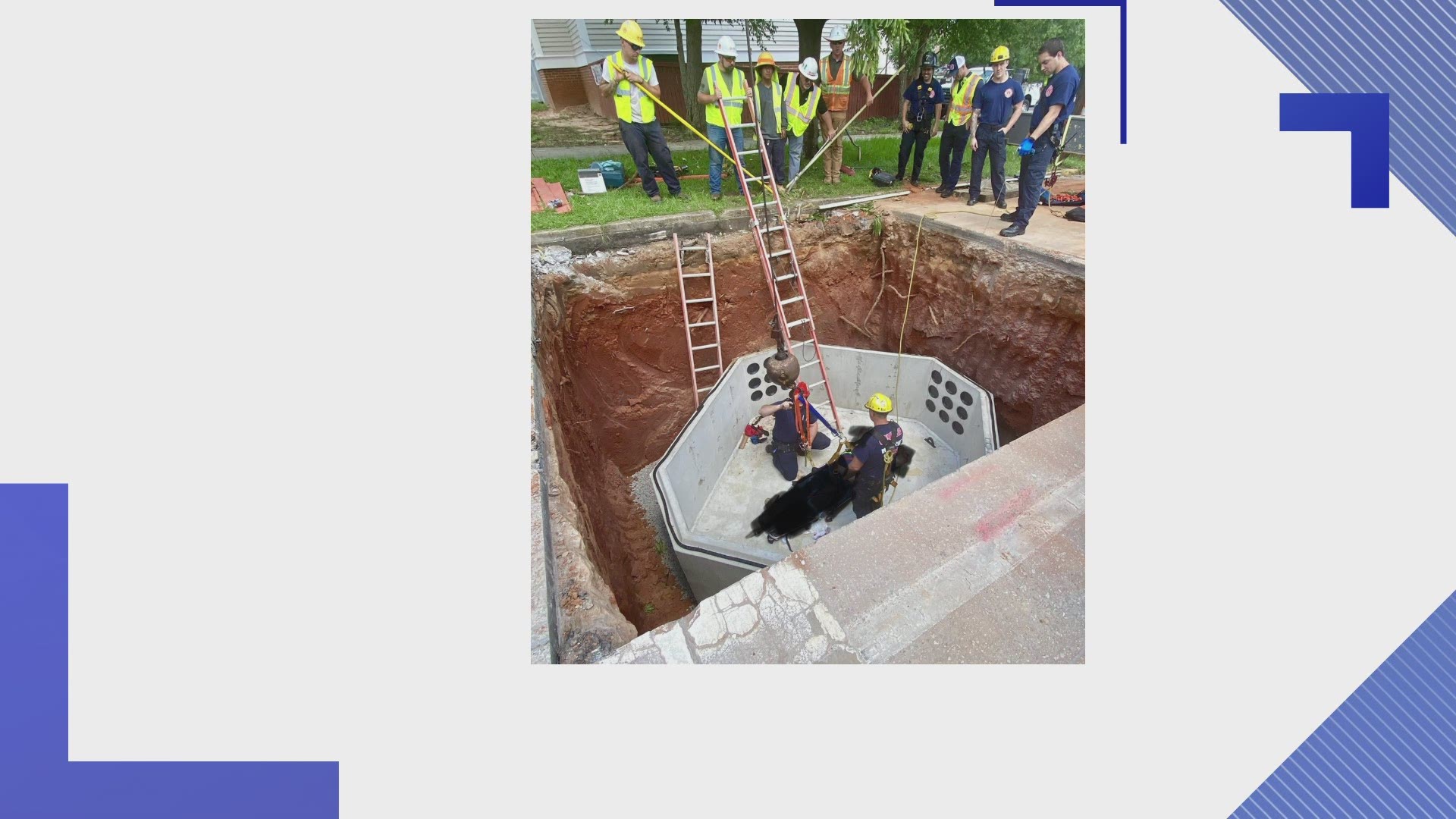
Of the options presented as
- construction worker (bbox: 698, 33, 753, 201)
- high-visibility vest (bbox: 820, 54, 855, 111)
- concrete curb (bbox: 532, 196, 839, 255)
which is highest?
high-visibility vest (bbox: 820, 54, 855, 111)

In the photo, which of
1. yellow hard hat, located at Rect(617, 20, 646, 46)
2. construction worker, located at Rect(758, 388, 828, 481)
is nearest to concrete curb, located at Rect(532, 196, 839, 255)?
yellow hard hat, located at Rect(617, 20, 646, 46)

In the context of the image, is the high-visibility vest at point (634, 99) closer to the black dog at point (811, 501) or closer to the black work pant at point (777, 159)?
the black work pant at point (777, 159)

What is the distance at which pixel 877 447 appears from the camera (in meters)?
4.31

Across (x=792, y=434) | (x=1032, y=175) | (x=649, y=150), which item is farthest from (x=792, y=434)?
(x=649, y=150)

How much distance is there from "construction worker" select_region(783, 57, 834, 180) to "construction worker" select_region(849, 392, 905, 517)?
2993 mm

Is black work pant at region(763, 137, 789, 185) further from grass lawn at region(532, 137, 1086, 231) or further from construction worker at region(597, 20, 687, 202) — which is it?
construction worker at region(597, 20, 687, 202)

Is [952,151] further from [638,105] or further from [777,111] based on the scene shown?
[638,105]

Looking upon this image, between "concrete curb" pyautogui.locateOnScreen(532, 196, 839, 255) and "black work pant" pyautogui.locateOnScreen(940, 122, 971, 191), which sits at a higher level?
"black work pant" pyautogui.locateOnScreen(940, 122, 971, 191)

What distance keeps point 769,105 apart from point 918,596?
16.9 feet

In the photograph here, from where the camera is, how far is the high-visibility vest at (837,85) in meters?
6.03

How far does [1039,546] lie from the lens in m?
2.48

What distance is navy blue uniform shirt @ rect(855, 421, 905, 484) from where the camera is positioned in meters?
4.32

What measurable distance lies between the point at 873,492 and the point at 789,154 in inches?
158

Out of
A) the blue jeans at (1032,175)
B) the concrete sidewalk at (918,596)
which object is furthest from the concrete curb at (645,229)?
the concrete sidewalk at (918,596)
